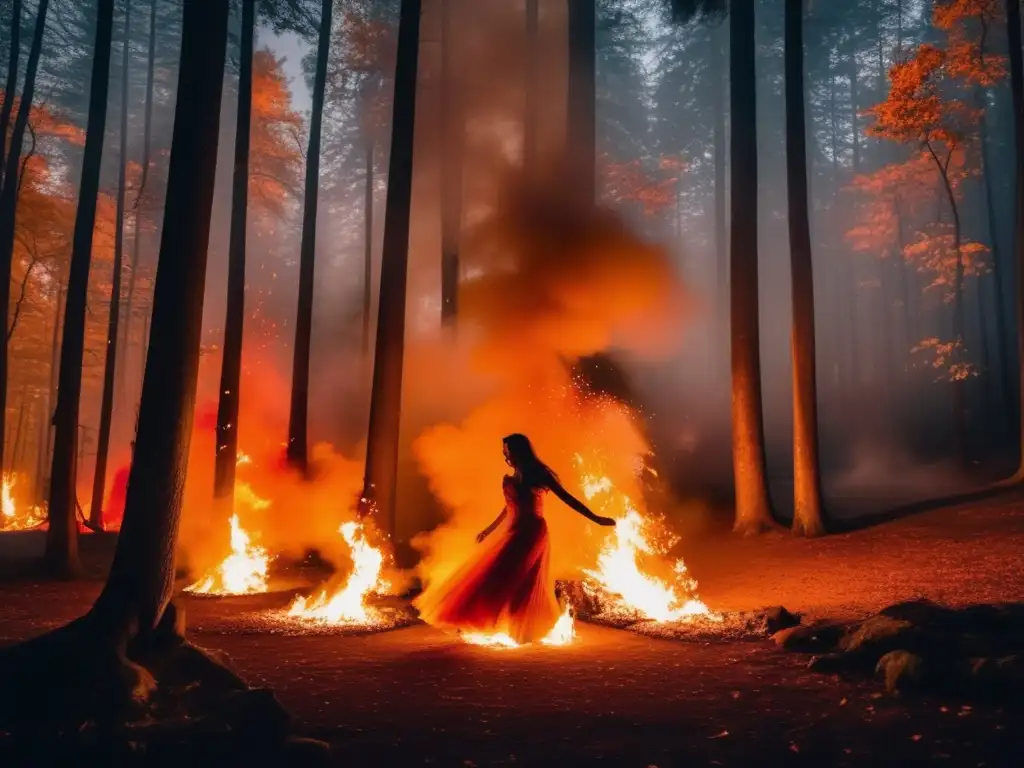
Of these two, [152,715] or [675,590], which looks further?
[675,590]

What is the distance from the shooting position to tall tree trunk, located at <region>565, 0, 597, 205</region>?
18812 millimetres

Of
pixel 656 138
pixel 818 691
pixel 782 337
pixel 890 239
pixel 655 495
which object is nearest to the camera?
pixel 818 691

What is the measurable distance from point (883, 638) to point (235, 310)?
15.1 meters

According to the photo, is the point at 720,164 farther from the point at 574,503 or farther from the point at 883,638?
the point at 883,638

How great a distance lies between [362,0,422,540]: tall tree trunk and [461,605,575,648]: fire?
194 inches

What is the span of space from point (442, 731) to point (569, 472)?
418 inches

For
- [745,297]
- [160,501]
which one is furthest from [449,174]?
[160,501]

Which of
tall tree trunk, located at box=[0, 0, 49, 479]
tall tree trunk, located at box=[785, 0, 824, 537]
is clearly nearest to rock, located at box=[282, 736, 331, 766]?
tall tree trunk, located at box=[785, 0, 824, 537]

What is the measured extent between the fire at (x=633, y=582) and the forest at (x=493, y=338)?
112mm

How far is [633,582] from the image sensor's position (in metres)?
11.1

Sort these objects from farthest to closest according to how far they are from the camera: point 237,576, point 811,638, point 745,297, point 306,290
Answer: point 306,290 < point 745,297 < point 237,576 < point 811,638

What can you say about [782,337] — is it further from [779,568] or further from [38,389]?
[38,389]

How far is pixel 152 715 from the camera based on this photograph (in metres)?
5.30

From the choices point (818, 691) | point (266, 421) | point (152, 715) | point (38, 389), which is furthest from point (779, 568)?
point (38, 389)
